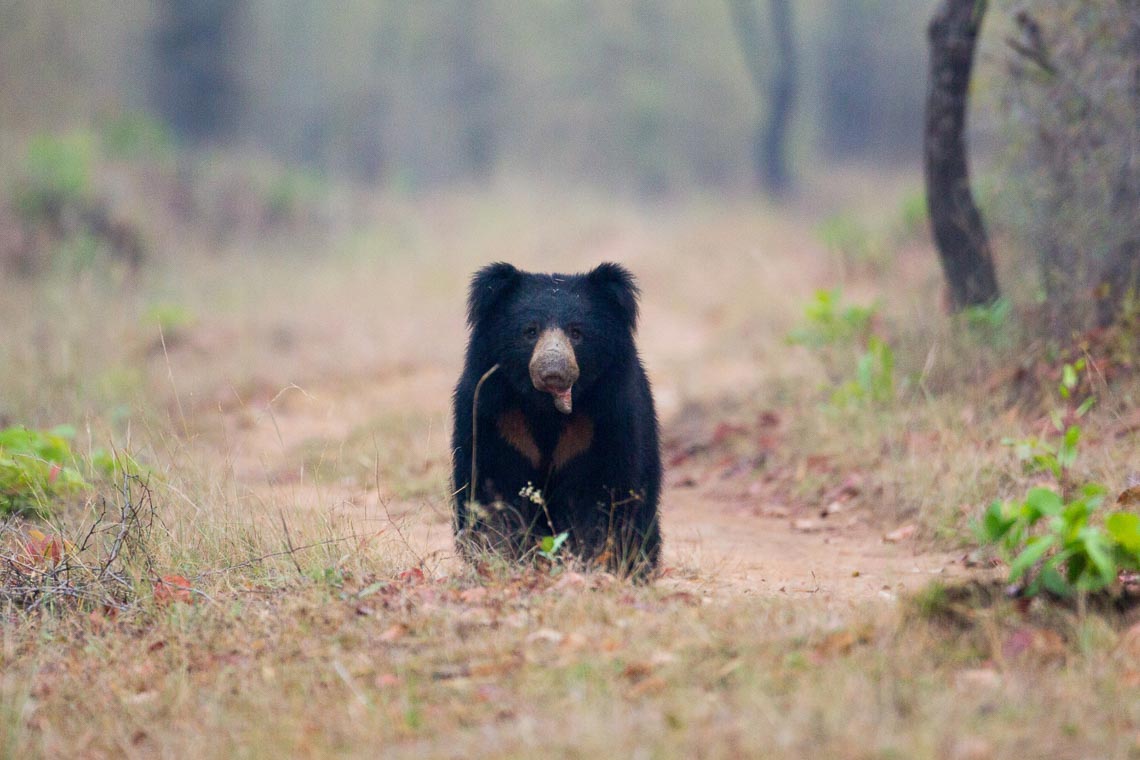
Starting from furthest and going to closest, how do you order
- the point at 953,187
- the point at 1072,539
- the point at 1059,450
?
1. the point at 953,187
2. the point at 1059,450
3. the point at 1072,539

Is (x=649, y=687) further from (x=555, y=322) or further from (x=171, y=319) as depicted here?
(x=171, y=319)

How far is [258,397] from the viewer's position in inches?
375

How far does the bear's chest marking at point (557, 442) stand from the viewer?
424cm

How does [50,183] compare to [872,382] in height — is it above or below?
above

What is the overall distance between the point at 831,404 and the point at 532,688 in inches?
179

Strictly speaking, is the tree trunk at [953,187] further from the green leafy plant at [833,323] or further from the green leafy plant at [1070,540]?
the green leafy plant at [1070,540]

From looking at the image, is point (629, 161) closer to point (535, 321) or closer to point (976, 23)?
point (976, 23)

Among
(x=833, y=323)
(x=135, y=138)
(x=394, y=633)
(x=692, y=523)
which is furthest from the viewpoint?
(x=135, y=138)

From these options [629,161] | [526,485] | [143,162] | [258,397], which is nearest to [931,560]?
[526,485]

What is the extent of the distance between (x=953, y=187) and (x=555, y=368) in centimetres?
430

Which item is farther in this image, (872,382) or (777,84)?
(777,84)

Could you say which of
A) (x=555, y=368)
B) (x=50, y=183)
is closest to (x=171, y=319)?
(x=50, y=183)

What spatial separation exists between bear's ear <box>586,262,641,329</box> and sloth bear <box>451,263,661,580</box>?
0.04 ft

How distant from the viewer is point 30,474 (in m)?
4.89
